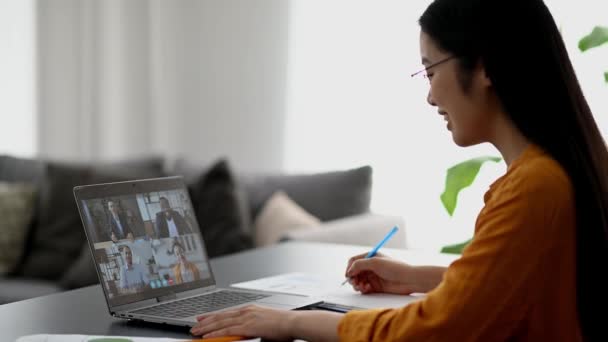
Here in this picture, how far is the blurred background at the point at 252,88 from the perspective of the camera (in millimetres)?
3760

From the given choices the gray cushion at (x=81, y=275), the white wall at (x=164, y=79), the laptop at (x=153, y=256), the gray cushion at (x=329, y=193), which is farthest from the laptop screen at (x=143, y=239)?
the white wall at (x=164, y=79)

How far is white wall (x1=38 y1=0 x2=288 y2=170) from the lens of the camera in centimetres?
427

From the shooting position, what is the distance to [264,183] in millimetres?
3855

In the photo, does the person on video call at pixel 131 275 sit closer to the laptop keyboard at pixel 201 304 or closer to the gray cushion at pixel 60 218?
the laptop keyboard at pixel 201 304

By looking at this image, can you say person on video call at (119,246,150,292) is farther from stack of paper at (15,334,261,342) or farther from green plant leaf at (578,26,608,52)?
green plant leaf at (578,26,608,52)

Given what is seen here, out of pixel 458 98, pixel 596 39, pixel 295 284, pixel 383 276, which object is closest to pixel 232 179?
pixel 596 39

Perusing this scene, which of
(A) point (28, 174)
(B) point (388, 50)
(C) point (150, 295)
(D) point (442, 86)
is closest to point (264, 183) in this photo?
(B) point (388, 50)

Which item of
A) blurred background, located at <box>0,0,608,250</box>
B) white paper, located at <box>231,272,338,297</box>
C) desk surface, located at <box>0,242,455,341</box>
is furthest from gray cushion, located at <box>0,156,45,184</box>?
white paper, located at <box>231,272,338,297</box>

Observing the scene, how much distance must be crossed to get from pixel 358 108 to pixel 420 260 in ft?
6.23

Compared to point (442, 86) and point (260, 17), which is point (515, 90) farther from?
point (260, 17)

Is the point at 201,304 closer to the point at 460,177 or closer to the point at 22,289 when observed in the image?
the point at 460,177

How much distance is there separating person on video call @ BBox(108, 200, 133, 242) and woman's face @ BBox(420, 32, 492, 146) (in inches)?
23.4

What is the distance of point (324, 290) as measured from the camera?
1.72 metres

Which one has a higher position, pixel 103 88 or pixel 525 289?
pixel 103 88
